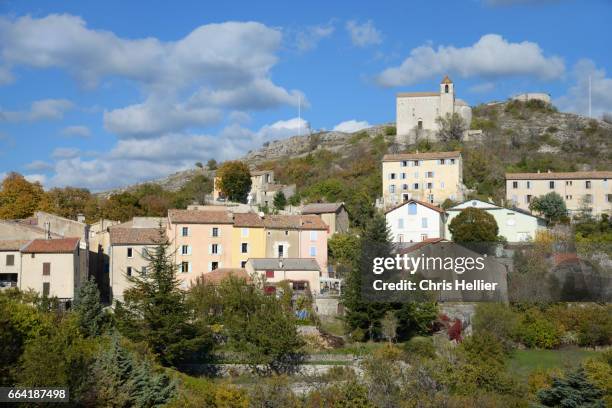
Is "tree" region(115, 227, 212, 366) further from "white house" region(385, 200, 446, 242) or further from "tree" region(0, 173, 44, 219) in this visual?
"tree" region(0, 173, 44, 219)

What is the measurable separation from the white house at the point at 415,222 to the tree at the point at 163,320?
811 inches

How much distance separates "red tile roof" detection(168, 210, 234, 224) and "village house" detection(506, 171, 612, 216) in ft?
86.8

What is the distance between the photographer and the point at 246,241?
48281mm

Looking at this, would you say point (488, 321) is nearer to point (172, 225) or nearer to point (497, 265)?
point (497, 265)

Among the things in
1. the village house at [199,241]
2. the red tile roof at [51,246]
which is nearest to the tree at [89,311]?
the red tile roof at [51,246]

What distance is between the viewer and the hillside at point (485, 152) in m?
69.4

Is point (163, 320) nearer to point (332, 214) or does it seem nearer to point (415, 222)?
point (332, 214)

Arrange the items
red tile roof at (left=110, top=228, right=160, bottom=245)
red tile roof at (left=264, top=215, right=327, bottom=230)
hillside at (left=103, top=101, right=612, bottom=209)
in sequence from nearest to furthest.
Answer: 1. red tile roof at (left=110, top=228, right=160, bottom=245)
2. red tile roof at (left=264, top=215, right=327, bottom=230)
3. hillside at (left=103, top=101, right=612, bottom=209)

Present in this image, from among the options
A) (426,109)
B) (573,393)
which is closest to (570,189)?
(426,109)

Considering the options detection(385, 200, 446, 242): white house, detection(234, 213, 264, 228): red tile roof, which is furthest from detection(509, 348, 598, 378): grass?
detection(234, 213, 264, 228): red tile roof

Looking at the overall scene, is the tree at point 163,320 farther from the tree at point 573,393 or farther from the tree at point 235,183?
the tree at point 235,183

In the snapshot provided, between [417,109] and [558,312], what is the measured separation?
49.4 m

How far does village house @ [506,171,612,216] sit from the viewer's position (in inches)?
2442

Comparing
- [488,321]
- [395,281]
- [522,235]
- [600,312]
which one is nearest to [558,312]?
[600,312]
